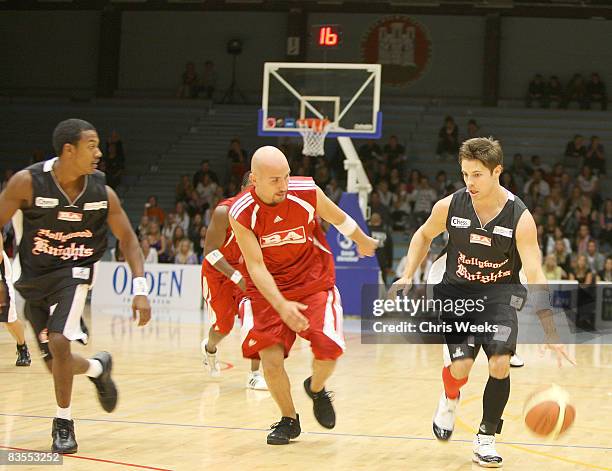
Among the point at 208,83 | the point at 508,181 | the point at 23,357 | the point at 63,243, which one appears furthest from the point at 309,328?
the point at 208,83

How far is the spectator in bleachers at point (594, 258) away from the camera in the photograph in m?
16.6

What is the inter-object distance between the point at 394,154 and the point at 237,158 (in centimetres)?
364

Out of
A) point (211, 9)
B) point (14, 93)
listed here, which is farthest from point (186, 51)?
point (14, 93)

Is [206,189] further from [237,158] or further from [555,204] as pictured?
[555,204]

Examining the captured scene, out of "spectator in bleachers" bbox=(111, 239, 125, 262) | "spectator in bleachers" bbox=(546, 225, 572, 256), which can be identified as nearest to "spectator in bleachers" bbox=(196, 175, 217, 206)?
"spectator in bleachers" bbox=(111, 239, 125, 262)

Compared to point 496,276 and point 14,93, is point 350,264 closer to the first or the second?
point 496,276

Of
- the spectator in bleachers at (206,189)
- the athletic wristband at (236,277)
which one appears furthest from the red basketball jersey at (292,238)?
the spectator in bleachers at (206,189)

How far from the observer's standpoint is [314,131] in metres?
15.7

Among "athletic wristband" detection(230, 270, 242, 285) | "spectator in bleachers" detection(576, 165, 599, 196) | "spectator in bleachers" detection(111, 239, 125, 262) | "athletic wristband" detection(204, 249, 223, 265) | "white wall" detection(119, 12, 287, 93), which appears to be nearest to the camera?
"athletic wristband" detection(230, 270, 242, 285)

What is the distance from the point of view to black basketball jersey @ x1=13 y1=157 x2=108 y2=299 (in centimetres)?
571

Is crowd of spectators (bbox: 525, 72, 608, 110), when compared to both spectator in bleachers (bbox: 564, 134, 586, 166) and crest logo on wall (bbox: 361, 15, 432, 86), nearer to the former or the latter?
spectator in bleachers (bbox: 564, 134, 586, 166)

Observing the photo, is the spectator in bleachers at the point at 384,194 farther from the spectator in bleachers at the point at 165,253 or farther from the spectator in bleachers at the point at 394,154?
the spectator in bleachers at the point at 165,253

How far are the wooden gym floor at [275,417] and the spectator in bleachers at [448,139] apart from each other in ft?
35.6

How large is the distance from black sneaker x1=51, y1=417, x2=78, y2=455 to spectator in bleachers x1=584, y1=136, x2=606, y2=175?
1725cm
